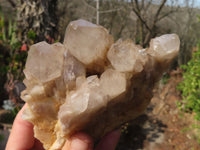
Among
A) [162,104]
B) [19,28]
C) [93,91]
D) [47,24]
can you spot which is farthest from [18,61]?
[162,104]

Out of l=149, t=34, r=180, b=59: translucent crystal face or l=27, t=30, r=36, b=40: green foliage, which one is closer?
l=149, t=34, r=180, b=59: translucent crystal face

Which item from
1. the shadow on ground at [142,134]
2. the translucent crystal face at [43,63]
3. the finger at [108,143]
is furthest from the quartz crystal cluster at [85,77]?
the shadow on ground at [142,134]

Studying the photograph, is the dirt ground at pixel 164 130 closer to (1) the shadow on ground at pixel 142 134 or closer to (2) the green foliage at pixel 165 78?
(1) the shadow on ground at pixel 142 134

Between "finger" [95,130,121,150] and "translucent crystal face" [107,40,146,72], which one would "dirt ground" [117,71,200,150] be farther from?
"translucent crystal face" [107,40,146,72]

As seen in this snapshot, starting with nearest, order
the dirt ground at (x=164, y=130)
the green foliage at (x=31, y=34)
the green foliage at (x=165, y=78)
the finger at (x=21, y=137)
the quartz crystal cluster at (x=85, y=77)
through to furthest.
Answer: the quartz crystal cluster at (x=85, y=77), the finger at (x=21, y=137), the green foliage at (x=31, y=34), the dirt ground at (x=164, y=130), the green foliage at (x=165, y=78)

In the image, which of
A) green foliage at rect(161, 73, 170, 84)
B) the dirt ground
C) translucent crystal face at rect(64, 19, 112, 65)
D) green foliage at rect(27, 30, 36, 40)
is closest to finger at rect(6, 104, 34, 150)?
translucent crystal face at rect(64, 19, 112, 65)

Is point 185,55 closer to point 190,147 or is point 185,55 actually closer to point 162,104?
point 162,104
